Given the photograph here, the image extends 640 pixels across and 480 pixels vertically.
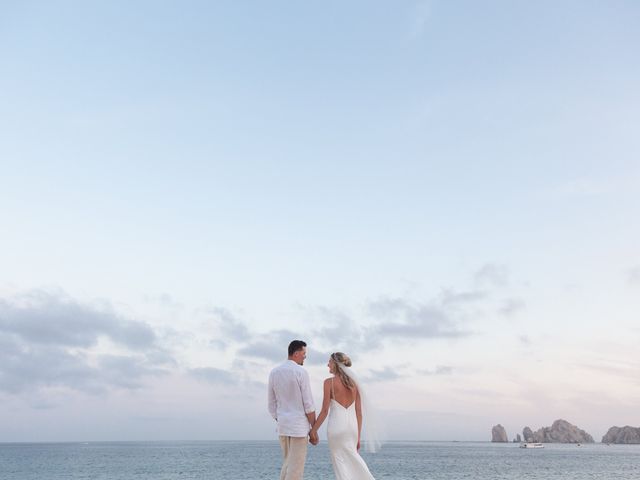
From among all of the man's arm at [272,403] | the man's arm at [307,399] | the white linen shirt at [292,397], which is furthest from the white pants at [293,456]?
the man's arm at [272,403]

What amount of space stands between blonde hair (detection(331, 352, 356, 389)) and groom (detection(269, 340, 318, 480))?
1.08m

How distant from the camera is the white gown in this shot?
11.1 metres

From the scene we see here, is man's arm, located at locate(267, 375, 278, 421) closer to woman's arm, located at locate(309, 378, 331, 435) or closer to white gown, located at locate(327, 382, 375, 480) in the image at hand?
woman's arm, located at locate(309, 378, 331, 435)

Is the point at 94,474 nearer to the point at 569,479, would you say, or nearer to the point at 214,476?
the point at 214,476

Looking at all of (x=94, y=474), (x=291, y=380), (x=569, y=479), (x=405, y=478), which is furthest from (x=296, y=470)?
(x=94, y=474)

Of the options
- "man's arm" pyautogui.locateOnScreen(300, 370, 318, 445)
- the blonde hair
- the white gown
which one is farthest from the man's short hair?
the white gown

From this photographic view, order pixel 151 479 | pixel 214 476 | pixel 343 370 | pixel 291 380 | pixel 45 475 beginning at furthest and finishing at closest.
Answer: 1. pixel 45 475
2. pixel 214 476
3. pixel 151 479
4. pixel 343 370
5. pixel 291 380

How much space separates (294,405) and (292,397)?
134 millimetres

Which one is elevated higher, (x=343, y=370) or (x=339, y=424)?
(x=343, y=370)

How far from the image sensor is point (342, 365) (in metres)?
10.8

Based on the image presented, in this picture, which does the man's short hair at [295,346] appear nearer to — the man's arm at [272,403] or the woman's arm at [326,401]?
the man's arm at [272,403]

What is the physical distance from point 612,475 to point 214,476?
47.4m

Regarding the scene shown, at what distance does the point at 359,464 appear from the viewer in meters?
11.1

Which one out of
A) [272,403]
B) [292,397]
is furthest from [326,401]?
[292,397]
